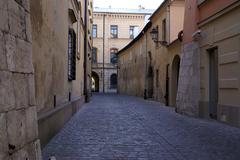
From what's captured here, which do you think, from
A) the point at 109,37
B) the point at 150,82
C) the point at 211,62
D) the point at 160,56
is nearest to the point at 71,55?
the point at 211,62

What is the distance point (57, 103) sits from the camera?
10016 mm

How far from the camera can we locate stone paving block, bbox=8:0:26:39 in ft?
13.4

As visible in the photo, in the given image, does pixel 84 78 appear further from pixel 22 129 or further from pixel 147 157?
pixel 22 129

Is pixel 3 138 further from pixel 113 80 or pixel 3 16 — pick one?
pixel 113 80

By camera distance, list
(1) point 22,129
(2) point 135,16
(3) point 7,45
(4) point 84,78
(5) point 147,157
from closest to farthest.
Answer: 1. (3) point 7,45
2. (1) point 22,129
3. (5) point 147,157
4. (4) point 84,78
5. (2) point 135,16

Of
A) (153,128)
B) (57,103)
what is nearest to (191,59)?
(153,128)

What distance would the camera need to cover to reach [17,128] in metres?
4.06

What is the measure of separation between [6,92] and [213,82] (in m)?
10.0

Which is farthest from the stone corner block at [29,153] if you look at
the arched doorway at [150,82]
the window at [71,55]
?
the arched doorway at [150,82]

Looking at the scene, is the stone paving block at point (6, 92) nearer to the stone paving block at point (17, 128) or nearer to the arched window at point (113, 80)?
the stone paving block at point (17, 128)

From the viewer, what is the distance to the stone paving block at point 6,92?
3.67 m

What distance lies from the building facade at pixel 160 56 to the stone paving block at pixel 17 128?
15.2 meters

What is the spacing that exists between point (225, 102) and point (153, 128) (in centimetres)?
245

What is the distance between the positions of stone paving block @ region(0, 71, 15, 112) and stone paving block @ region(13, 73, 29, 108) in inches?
5.4
